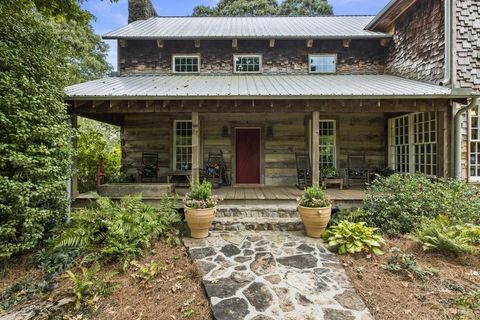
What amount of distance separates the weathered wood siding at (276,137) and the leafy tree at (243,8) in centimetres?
1675

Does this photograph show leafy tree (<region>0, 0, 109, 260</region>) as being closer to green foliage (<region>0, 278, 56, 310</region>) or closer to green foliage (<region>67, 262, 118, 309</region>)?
green foliage (<region>0, 278, 56, 310</region>)

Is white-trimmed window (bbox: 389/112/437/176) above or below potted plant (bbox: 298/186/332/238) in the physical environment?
above

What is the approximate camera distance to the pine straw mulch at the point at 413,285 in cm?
286

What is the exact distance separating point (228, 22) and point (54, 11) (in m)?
6.59

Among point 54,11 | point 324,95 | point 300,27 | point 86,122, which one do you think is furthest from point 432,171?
point 86,122

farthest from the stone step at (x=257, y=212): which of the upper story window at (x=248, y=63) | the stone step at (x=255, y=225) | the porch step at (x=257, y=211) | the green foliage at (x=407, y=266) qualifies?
the upper story window at (x=248, y=63)

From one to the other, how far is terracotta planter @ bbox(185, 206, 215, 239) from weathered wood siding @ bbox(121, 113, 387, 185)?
3468 mm

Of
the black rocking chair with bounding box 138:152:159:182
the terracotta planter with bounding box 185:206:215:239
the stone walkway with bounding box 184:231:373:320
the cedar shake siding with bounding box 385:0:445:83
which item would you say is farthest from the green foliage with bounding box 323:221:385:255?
the black rocking chair with bounding box 138:152:159:182

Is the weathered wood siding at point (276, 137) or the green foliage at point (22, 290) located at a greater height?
the weathered wood siding at point (276, 137)

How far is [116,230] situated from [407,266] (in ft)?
15.1

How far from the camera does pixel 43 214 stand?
4.08 meters

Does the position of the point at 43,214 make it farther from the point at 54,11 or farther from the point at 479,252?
the point at 479,252

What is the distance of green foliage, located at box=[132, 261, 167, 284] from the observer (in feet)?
11.6

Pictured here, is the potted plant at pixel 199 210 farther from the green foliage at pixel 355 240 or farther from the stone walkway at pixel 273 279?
the green foliage at pixel 355 240
